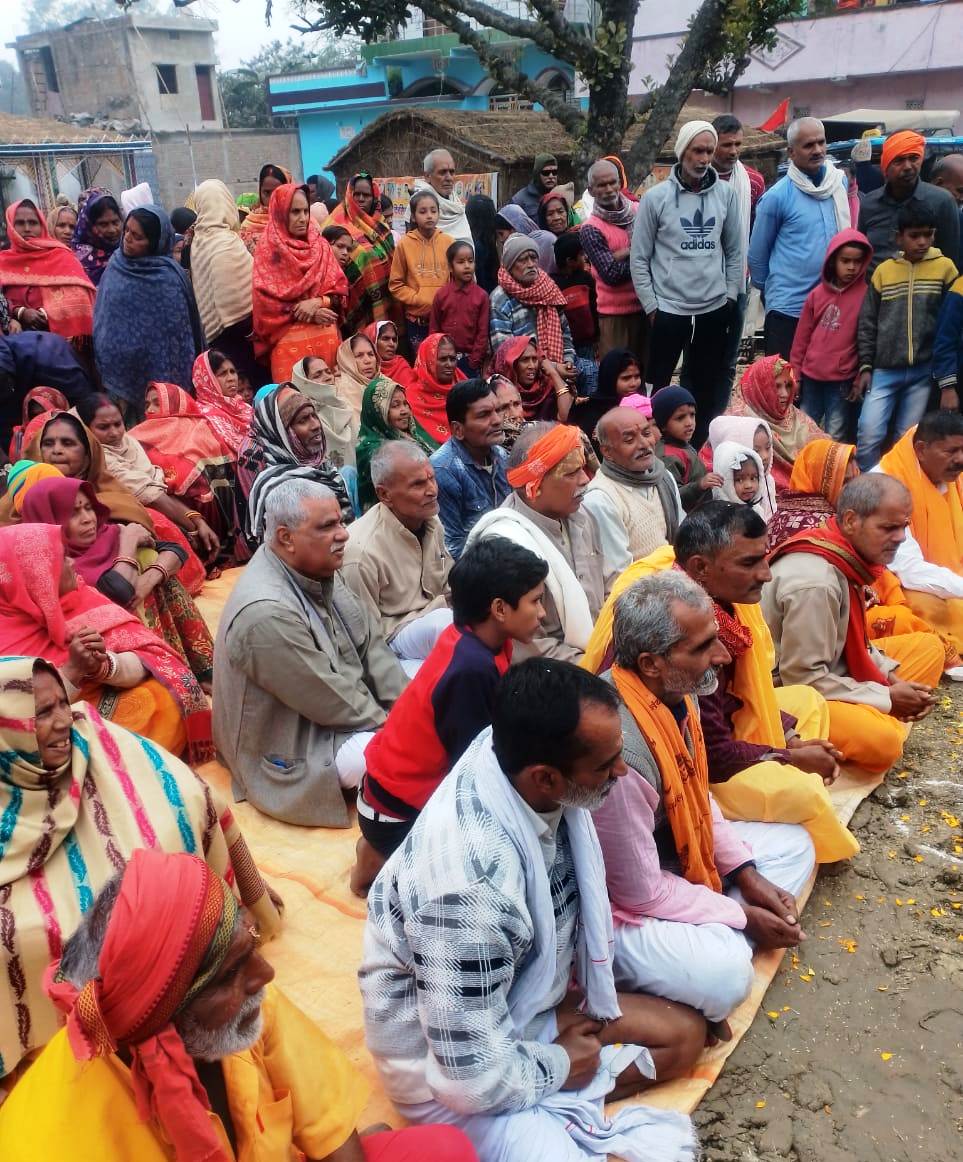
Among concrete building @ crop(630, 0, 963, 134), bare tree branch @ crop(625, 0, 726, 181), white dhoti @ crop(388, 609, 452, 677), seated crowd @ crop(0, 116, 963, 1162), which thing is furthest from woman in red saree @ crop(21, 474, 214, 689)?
concrete building @ crop(630, 0, 963, 134)

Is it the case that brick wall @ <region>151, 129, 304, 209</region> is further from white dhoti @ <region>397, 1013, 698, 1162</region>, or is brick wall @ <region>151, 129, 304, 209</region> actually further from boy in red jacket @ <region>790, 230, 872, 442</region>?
white dhoti @ <region>397, 1013, 698, 1162</region>

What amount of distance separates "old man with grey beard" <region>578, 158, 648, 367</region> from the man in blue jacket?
3.18 ft

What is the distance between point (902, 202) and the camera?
6.91 meters

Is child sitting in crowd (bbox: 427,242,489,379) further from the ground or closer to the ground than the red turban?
closer to the ground

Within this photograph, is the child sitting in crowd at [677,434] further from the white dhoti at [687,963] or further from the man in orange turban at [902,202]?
the white dhoti at [687,963]

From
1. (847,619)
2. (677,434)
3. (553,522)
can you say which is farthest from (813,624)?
(677,434)

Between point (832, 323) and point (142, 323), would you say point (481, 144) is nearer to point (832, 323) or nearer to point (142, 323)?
point (832, 323)

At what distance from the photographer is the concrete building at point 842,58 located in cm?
2469

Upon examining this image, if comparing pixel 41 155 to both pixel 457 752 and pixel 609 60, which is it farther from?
pixel 457 752

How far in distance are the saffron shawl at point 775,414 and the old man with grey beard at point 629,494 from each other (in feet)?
4.14

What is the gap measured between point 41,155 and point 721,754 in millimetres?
22239

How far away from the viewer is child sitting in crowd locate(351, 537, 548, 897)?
9.25 ft

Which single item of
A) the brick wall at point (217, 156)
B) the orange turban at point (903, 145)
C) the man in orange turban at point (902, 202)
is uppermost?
the orange turban at point (903, 145)

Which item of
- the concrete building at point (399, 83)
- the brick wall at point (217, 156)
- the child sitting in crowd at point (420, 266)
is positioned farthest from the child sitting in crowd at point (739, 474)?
the brick wall at point (217, 156)
